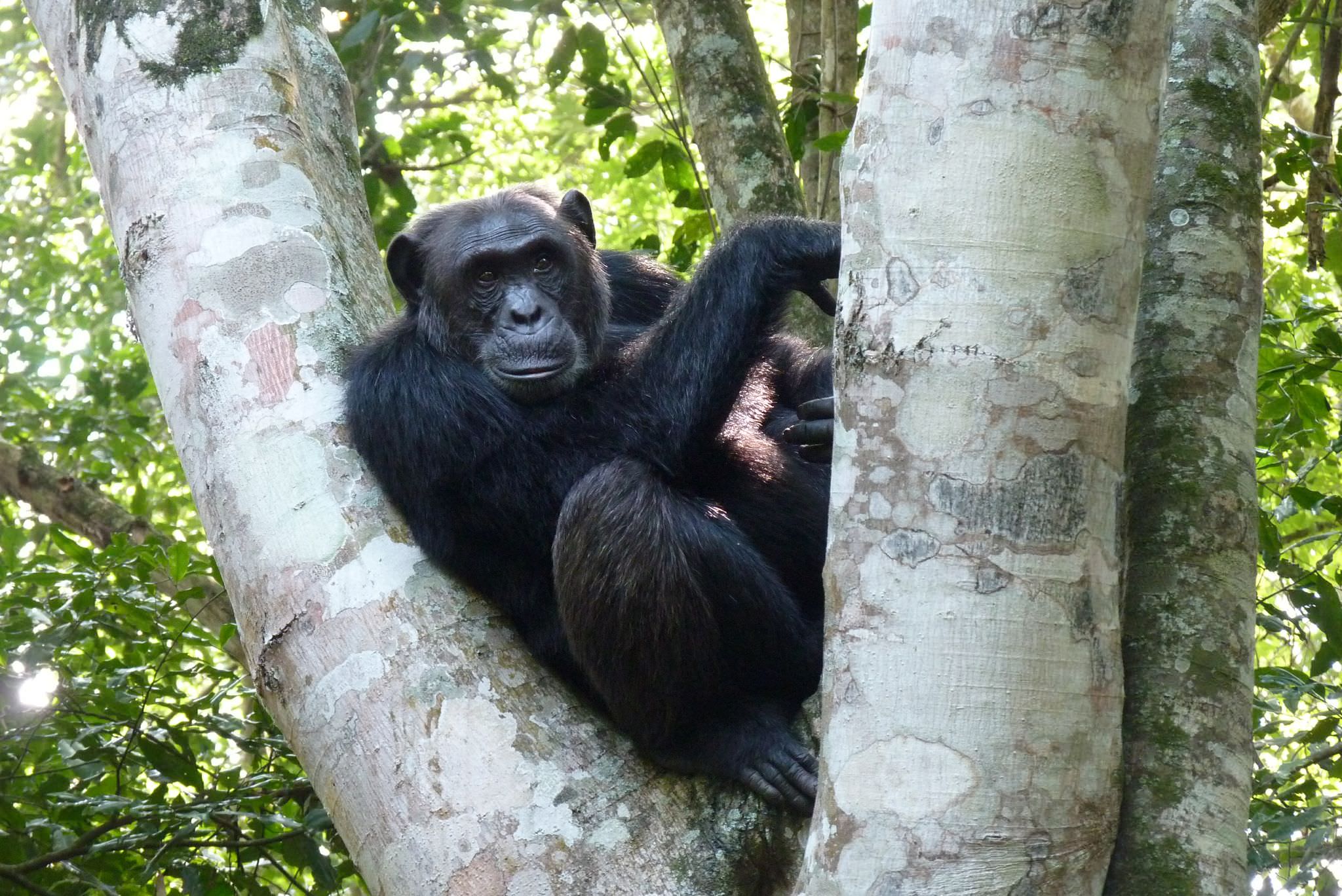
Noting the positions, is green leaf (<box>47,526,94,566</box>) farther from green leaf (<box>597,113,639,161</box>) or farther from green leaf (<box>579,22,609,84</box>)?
green leaf (<box>579,22,609,84</box>)

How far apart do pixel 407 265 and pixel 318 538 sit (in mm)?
1929

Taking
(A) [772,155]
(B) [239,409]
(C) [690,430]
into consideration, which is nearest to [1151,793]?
(C) [690,430]

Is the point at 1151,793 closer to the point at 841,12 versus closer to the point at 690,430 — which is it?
the point at 690,430

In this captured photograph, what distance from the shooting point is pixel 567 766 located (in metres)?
2.98

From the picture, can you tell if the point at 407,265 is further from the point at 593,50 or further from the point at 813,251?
the point at 593,50

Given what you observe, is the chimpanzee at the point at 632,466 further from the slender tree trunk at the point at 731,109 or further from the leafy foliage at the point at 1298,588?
the leafy foliage at the point at 1298,588

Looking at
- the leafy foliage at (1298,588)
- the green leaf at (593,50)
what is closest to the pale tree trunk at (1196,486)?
the leafy foliage at (1298,588)

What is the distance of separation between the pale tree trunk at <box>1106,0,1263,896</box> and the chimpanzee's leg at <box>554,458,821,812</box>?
3.65 ft

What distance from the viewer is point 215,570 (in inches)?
205

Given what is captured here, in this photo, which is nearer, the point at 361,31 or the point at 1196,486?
the point at 1196,486

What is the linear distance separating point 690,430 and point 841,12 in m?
3.05

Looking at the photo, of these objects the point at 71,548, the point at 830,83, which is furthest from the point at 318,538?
the point at 830,83

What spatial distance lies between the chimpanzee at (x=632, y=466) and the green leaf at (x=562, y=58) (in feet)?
8.35

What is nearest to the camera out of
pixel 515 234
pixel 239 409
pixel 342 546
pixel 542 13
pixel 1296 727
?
pixel 342 546
